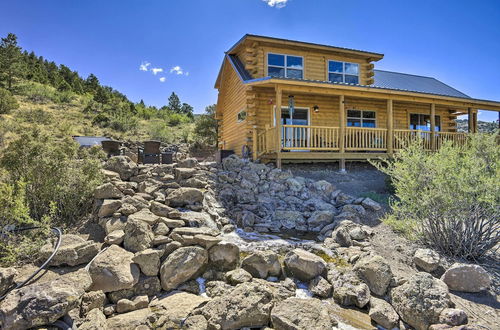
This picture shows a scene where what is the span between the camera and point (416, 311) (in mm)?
2797

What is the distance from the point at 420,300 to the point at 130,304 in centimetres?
311

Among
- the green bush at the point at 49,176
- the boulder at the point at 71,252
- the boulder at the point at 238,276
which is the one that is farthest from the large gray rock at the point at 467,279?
the green bush at the point at 49,176

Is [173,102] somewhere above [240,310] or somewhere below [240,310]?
above

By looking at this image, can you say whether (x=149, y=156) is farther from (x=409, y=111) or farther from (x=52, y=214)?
(x=409, y=111)

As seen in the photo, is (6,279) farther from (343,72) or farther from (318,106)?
(343,72)

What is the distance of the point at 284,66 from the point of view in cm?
1119

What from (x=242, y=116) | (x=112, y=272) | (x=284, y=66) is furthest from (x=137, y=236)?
(x=284, y=66)

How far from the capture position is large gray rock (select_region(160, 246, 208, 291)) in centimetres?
319

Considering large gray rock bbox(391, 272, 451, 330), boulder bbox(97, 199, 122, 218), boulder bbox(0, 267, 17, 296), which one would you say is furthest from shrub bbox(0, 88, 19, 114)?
large gray rock bbox(391, 272, 451, 330)

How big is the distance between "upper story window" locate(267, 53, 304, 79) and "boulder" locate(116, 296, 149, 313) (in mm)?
9873

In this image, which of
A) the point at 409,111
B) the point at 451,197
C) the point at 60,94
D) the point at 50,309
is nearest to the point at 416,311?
the point at 451,197

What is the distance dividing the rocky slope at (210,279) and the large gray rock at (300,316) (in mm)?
10

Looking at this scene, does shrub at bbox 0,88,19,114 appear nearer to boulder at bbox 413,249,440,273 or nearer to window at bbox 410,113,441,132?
boulder at bbox 413,249,440,273

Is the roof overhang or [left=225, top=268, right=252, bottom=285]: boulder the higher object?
the roof overhang
